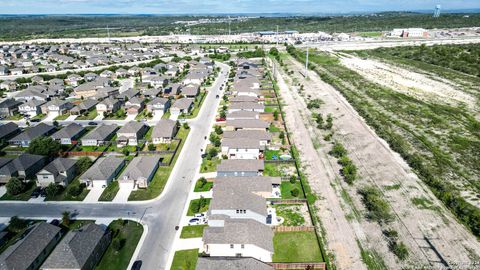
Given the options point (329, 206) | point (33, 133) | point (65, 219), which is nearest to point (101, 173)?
point (65, 219)

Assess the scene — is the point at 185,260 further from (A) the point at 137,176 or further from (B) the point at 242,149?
(B) the point at 242,149

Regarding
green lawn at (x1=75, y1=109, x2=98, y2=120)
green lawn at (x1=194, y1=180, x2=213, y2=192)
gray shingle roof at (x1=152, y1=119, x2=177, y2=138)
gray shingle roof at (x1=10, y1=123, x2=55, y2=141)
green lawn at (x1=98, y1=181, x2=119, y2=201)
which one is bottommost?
green lawn at (x1=98, y1=181, x2=119, y2=201)

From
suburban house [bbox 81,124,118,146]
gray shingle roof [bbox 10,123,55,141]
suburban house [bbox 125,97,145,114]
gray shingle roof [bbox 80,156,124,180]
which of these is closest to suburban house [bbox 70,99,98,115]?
suburban house [bbox 125,97,145,114]

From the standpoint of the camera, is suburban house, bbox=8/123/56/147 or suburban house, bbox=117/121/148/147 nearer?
suburban house, bbox=8/123/56/147

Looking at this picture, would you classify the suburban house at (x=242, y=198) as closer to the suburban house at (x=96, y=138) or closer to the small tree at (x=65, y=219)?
the small tree at (x=65, y=219)

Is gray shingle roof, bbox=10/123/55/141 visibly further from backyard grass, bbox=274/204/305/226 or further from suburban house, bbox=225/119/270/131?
backyard grass, bbox=274/204/305/226

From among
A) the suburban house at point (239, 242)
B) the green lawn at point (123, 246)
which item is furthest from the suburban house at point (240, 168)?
the green lawn at point (123, 246)
